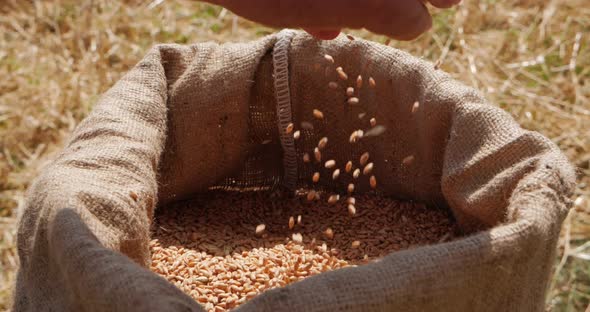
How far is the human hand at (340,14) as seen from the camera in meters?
1.08

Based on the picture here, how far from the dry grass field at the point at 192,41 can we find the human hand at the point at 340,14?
120 centimetres

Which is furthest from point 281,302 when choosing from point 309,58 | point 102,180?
point 309,58

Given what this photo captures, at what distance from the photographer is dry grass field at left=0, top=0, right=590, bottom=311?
2461 mm

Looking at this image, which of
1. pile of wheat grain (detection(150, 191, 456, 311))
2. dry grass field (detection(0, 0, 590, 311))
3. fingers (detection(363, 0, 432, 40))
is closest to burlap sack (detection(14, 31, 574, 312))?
pile of wheat grain (detection(150, 191, 456, 311))

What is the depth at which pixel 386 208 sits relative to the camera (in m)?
1.94

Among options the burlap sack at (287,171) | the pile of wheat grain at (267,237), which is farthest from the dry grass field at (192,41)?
the burlap sack at (287,171)

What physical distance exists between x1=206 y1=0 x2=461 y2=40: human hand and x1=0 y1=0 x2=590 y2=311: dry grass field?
120cm

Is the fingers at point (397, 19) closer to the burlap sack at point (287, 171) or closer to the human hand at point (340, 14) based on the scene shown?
the human hand at point (340, 14)

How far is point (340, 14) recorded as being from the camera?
42.9 inches

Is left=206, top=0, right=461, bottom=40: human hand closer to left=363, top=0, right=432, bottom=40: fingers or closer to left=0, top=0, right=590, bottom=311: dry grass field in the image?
left=363, top=0, right=432, bottom=40: fingers

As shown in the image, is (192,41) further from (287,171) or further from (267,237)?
(267,237)

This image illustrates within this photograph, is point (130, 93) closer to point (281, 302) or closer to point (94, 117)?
point (94, 117)

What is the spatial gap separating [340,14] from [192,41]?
1.98m

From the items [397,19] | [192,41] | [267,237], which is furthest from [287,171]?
[192,41]
